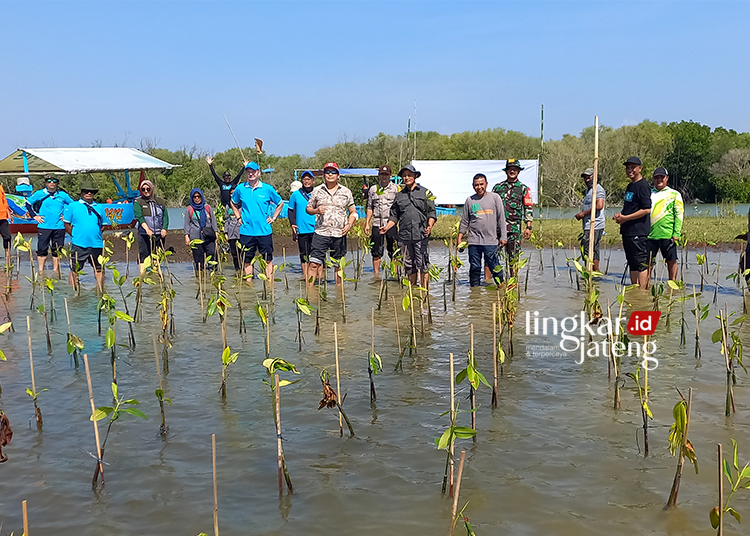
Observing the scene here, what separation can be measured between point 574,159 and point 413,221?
33.3m

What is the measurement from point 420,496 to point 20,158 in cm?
2044

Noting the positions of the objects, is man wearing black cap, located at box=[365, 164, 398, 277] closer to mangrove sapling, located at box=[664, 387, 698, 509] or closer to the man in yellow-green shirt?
the man in yellow-green shirt

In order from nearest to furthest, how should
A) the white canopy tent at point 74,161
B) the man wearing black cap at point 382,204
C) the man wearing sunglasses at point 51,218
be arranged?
1. the man wearing black cap at point 382,204
2. the man wearing sunglasses at point 51,218
3. the white canopy tent at point 74,161

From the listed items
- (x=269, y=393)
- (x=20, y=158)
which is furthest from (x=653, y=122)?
(x=269, y=393)

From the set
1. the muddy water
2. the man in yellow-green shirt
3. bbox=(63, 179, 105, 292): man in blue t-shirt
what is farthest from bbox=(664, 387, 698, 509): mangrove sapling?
bbox=(63, 179, 105, 292): man in blue t-shirt

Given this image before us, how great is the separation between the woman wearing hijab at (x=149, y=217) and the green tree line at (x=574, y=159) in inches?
790

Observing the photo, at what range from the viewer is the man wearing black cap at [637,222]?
948 centimetres

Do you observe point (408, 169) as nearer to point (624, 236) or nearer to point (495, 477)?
point (624, 236)

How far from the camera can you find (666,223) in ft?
31.9

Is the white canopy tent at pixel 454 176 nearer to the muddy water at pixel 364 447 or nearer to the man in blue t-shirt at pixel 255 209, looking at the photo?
the man in blue t-shirt at pixel 255 209

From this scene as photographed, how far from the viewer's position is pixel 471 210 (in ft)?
33.7

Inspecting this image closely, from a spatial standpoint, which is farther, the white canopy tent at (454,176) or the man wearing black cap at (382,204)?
the white canopy tent at (454,176)

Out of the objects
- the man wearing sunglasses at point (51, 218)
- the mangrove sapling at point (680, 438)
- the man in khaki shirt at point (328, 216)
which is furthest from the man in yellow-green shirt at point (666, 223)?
the man wearing sunglasses at point (51, 218)

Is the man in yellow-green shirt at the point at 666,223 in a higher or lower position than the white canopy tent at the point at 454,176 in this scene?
lower
